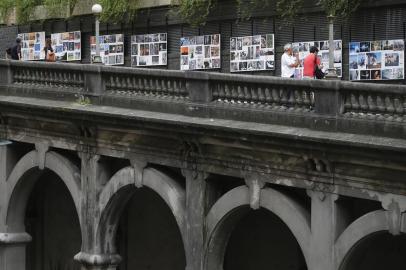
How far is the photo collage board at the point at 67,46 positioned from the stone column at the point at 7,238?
5540 millimetres

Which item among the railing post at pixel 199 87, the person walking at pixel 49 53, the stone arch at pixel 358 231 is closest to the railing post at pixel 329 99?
the stone arch at pixel 358 231

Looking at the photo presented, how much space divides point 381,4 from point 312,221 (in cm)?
624

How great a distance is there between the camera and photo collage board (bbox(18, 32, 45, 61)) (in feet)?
114

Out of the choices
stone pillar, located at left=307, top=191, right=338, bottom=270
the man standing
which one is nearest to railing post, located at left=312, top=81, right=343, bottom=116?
stone pillar, located at left=307, top=191, right=338, bottom=270

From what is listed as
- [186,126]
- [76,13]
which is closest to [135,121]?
[186,126]

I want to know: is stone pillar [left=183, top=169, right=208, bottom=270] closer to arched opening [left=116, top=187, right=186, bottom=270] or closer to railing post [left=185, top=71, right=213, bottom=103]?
railing post [left=185, top=71, right=213, bottom=103]

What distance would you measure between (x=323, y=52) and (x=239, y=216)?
16.4 feet

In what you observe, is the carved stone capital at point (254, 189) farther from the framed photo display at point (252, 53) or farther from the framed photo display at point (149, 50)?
the framed photo display at point (149, 50)

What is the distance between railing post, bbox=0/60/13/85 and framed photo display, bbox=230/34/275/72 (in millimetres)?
5115

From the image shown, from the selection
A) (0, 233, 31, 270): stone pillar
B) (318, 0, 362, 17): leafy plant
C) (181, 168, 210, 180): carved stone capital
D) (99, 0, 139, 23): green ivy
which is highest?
(99, 0, 139, 23): green ivy

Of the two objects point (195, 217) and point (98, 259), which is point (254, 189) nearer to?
point (195, 217)

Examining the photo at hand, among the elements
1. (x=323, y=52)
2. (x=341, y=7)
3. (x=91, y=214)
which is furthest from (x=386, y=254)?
(x=91, y=214)

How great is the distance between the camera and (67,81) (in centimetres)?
2614

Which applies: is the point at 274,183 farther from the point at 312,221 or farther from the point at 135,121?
the point at 135,121
